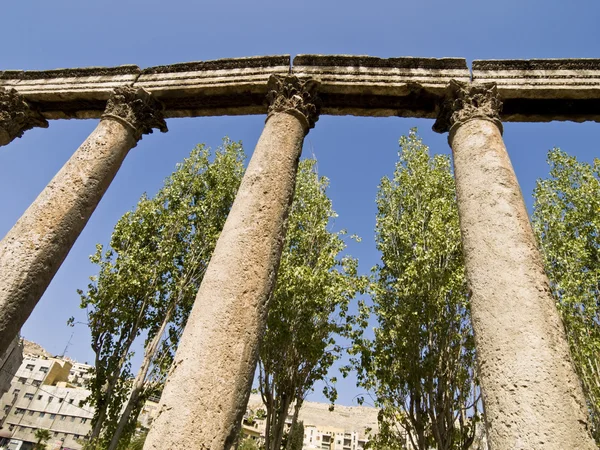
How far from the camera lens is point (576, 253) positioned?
9891mm

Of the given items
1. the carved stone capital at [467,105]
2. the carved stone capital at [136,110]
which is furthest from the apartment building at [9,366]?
the carved stone capital at [467,105]

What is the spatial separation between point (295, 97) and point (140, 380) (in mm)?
9334

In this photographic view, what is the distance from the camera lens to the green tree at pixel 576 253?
896 cm

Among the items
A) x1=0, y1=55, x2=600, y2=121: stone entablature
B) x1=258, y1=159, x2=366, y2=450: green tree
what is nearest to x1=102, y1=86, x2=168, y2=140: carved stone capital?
x1=0, y1=55, x2=600, y2=121: stone entablature

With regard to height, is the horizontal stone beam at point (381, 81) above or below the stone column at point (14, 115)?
above

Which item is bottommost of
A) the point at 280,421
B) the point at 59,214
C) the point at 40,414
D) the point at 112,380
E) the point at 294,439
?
the point at 280,421

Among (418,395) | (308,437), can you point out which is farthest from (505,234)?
(308,437)

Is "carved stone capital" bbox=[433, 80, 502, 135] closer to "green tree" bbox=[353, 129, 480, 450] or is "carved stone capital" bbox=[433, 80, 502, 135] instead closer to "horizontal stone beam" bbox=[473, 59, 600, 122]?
"horizontal stone beam" bbox=[473, 59, 600, 122]

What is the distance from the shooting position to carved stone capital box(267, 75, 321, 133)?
5.65 metres

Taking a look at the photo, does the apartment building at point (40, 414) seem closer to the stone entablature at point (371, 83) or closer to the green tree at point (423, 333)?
the green tree at point (423, 333)

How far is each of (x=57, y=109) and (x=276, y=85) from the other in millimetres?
4728

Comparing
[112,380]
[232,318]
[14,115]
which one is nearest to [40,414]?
[112,380]

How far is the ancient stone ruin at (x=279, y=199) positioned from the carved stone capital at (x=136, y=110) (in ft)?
0.08

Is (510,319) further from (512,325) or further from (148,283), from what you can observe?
(148,283)
